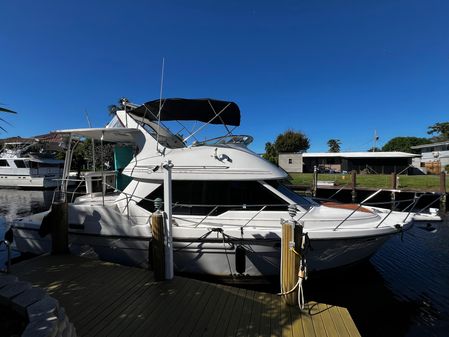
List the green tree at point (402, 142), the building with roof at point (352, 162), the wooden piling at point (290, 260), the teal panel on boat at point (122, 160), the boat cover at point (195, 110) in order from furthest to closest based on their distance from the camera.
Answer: the green tree at point (402, 142), the building with roof at point (352, 162), the teal panel on boat at point (122, 160), the boat cover at point (195, 110), the wooden piling at point (290, 260)

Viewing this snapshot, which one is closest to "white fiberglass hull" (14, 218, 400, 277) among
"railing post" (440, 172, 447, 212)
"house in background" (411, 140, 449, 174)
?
"railing post" (440, 172, 447, 212)

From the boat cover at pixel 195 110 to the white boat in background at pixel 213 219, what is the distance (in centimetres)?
4

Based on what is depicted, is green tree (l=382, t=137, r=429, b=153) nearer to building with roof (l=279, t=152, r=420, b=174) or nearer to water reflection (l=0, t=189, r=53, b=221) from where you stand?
building with roof (l=279, t=152, r=420, b=174)

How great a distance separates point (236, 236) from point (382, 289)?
3.73 metres

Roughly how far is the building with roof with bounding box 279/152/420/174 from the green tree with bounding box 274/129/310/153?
44.2 ft

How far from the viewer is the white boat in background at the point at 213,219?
5.60 metres

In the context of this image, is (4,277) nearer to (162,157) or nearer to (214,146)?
(162,157)

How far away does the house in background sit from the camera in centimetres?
3622

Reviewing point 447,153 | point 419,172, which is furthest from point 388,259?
point 447,153

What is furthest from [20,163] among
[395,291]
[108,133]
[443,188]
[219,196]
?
[443,188]

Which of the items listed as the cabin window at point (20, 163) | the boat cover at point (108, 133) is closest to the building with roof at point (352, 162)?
the cabin window at point (20, 163)

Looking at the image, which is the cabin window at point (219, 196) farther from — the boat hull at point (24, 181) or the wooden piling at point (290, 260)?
the boat hull at point (24, 181)

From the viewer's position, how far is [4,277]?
310 centimetres

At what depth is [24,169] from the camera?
27.5 metres
